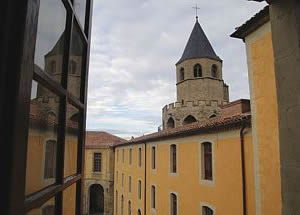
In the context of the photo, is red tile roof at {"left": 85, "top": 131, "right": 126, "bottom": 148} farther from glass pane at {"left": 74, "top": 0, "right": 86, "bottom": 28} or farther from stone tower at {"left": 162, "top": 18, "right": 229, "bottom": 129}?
glass pane at {"left": 74, "top": 0, "right": 86, "bottom": 28}

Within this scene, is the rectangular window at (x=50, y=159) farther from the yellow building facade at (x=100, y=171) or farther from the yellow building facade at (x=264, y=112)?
the yellow building facade at (x=100, y=171)

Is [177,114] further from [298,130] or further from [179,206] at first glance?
[298,130]

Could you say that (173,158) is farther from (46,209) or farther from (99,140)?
(99,140)

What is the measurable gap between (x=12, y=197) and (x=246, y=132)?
873 centimetres

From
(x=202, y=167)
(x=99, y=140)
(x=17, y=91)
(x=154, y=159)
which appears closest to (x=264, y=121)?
(x=202, y=167)

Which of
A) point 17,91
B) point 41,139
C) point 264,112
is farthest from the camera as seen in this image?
point 264,112

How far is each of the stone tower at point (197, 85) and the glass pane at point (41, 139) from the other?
25704 millimetres

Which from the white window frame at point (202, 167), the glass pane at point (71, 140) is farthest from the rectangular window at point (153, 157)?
the glass pane at point (71, 140)

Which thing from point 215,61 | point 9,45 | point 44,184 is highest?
point 215,61

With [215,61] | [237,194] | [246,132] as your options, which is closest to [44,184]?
[246,132]

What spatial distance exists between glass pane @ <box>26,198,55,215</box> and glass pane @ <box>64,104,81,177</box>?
0.33 metres

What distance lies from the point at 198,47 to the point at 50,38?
104ft

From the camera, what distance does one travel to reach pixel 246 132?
8.66 metres

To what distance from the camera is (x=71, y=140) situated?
1766 mm
